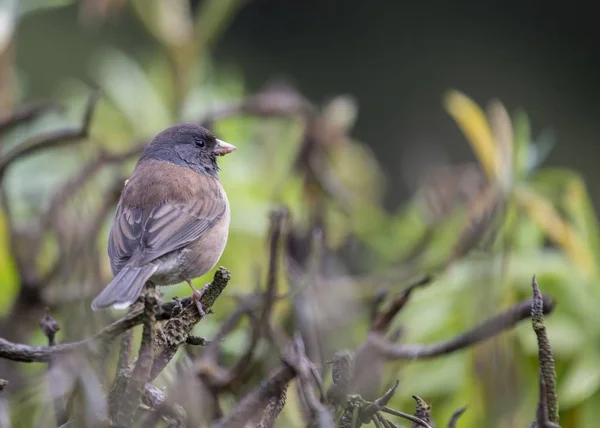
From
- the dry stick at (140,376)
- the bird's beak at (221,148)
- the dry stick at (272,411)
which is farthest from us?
the bird's beak at (221,148)

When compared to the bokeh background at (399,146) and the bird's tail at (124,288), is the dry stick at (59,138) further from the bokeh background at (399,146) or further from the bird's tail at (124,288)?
the bird's tail at (124,288)

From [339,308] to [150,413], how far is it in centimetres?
76

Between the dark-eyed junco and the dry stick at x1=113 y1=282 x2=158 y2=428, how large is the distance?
55 centimetres

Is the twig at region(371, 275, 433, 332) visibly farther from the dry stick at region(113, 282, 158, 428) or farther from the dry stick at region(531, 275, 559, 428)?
the dry stick at region(113, 282, 158, 428)

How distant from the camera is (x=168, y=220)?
6.03 ft

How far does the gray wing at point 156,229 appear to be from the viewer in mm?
1701

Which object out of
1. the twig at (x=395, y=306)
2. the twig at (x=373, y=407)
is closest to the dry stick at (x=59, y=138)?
the twig at (x=395, y=306)

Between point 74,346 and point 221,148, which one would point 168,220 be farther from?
point 74,346

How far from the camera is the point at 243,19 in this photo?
7164 millimetres

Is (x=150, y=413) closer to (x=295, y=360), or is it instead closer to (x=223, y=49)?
(x=295, y=360)

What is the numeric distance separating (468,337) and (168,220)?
0.75 meters

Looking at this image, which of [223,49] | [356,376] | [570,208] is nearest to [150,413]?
[356,376]

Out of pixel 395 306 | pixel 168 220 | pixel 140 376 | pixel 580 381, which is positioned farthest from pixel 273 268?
pixel 580 381

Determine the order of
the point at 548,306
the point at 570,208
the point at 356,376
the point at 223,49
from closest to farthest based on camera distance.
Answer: the point at 356,376
the point at 548,306
the point at 570,208
the point at 223,49
